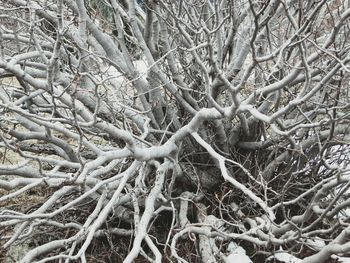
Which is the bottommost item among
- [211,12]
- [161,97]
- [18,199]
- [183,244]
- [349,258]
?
[349,258]

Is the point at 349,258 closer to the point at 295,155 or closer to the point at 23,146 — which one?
the point at 295,155

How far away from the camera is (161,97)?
4.84m

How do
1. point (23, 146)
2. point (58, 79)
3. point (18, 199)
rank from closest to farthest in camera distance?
1. point (58, 79)
2. point (23, 146)
3. point (18, 199)

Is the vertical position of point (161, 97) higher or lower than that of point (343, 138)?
higher

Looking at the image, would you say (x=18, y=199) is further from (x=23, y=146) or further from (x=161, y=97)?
(x=161, y=97)

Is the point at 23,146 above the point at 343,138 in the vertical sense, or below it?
above

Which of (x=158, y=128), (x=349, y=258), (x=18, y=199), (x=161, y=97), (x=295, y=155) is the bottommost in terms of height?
(x=349, y=258)

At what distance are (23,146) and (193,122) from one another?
2172 millimetres

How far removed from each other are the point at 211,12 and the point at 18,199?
315 centimetres

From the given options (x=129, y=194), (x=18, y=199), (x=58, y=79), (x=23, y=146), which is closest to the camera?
(x=58, y=79)

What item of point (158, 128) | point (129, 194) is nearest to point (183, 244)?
point (129, 194)

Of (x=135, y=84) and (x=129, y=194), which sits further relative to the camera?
(x=135, y=84)

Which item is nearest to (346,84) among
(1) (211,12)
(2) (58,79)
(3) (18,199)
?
(1) (211,12)

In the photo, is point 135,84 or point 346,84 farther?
point 346,84
